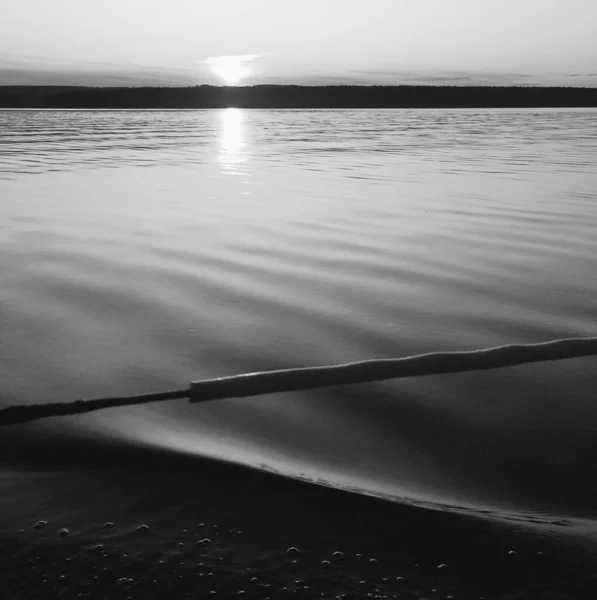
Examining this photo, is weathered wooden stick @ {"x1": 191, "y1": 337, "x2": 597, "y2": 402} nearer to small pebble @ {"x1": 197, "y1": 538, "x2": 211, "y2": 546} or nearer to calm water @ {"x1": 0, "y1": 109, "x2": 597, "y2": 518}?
calm water @ {"x1": 0, "y1": 109, "x2": 597, "y2": 518}

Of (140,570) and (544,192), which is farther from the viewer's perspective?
(544,192)

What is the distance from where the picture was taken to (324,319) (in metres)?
4.96

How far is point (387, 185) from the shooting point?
12695 mm

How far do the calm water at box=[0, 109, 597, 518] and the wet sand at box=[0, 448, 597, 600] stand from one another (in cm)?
26

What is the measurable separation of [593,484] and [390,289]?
3133 millimetres

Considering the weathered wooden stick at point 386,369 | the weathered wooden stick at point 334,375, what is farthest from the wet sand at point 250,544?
the weathered wooden stick at point 386,369

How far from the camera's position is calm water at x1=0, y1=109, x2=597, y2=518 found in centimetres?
307

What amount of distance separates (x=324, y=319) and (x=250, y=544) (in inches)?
110

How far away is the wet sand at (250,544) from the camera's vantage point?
206 cm

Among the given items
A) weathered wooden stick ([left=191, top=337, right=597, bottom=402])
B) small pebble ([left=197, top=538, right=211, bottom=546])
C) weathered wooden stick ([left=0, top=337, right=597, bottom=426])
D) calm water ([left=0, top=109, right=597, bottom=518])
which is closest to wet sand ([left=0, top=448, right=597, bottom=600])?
small pebble ([left=197, top=538, right=211, bottom=546])

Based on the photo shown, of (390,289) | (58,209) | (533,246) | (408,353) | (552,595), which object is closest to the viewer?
(552,595)

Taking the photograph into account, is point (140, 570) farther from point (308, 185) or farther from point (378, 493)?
point (308, 185)

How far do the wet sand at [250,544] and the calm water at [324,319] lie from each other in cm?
26

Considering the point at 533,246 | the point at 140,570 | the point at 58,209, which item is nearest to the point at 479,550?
the point at 140,570
